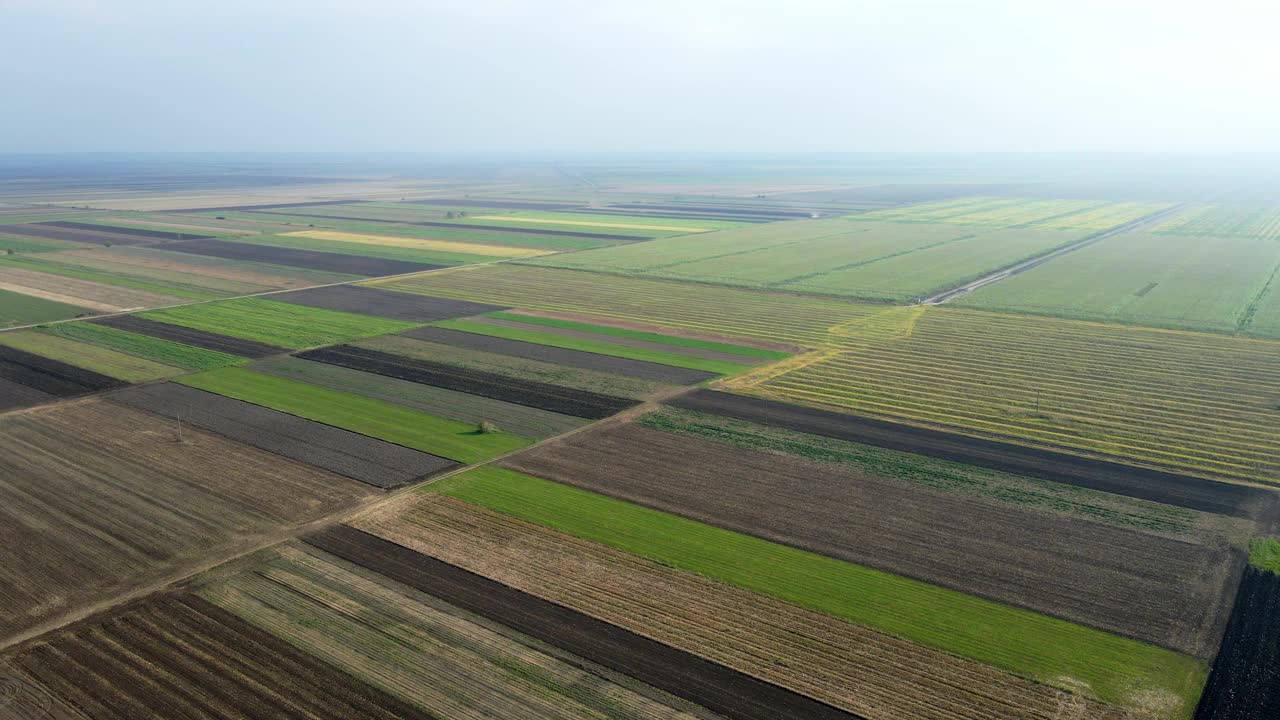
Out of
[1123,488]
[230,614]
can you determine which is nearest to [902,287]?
[1123,488]

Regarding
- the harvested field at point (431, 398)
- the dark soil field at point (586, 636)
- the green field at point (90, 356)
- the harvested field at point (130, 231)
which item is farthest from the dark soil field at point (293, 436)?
the harvested field at point (130, 231)

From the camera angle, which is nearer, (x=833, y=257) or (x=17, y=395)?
(x=17, y=395)

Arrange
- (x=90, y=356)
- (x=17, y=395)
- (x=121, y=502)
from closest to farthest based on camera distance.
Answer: (x=121, y=502) → (x=17, y=395) → (x=90, y=356)

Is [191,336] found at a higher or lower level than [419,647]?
higher

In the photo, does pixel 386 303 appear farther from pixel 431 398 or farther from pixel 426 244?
pixel 426 244

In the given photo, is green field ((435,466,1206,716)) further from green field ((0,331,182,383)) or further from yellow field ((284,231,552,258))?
yellow field ((284,231,552,258))

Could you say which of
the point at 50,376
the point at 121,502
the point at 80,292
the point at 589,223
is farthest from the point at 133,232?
the point at 121,502
